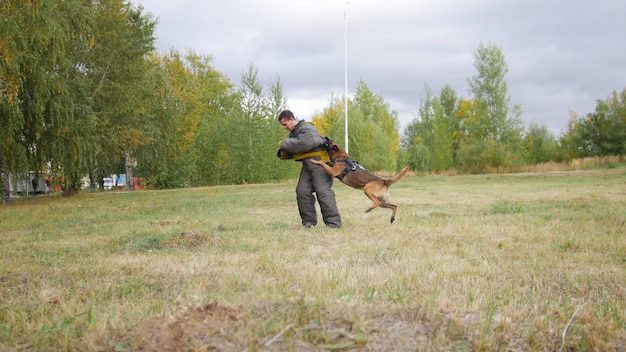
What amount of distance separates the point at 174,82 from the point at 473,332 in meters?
38.8

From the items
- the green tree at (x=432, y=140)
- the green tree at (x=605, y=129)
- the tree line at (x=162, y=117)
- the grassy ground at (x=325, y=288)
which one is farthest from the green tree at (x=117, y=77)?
the green tree at (x=605, y=129)

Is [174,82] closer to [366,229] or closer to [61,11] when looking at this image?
[61,11]

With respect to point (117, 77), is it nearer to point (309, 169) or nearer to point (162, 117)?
point (162, 117)

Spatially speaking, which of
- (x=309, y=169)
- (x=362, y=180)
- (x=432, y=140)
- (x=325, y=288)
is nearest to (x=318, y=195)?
(x=309, y=169)

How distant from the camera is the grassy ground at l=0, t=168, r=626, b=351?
2.79 m

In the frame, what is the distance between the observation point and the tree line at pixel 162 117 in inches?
680

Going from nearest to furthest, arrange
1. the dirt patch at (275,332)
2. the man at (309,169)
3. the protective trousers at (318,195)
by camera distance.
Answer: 1. the dirt patch at (275,332)
2. the man at (309,169)
3. the protective trousers at (318,195)

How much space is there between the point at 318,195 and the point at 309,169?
1.54ft

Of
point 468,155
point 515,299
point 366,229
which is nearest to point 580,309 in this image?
point 515,299

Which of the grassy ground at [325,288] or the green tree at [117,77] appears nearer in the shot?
the grassy ground at [325,288]

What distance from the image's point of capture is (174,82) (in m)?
39.1

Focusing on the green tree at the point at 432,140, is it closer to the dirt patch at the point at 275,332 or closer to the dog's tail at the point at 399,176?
the dog's tail at the point at 399,176

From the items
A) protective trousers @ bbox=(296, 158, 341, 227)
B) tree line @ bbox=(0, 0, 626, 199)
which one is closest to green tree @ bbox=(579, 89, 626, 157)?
tree line @ bbox=(0, 0, 626, 199)

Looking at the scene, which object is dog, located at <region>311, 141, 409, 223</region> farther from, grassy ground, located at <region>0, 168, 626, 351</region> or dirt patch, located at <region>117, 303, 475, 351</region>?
dirt patch, located at <region>117, 303, 475, 351</region>
